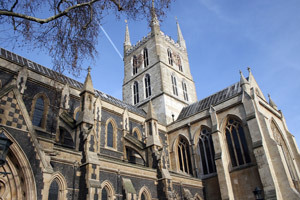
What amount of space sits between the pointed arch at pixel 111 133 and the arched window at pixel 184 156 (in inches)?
289

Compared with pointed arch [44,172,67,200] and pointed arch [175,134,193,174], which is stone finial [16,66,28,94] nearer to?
pointed arch [44,172,67,200]

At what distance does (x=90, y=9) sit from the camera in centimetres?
831

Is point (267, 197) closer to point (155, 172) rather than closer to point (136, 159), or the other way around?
point (155, 172)

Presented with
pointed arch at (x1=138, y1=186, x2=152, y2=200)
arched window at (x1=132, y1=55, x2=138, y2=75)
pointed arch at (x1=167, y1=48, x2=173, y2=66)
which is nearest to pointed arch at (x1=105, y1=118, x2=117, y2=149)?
pointed arch at (x1=138, y1=186, x2=152, y2=200)

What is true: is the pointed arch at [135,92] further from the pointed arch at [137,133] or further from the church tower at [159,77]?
the pointed arch at [137,133]

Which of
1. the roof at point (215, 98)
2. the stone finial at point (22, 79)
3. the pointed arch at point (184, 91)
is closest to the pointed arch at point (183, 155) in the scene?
the roof at point (215, 98)

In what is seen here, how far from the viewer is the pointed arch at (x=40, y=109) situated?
51.9 ft

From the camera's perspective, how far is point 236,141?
19.9 meters

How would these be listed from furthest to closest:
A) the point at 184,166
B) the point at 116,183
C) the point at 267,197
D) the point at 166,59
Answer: the point at 166,59 < the point at 184,166 < the point at 267,197 < the point at 116,183

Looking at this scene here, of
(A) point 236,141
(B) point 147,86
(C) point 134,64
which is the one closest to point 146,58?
(C) point 134,64

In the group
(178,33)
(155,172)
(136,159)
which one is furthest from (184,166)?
(178,33)

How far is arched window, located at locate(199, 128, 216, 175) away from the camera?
21172 mm

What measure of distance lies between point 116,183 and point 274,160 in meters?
11.1

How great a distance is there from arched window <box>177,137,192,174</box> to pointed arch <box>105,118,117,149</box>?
734 cm
